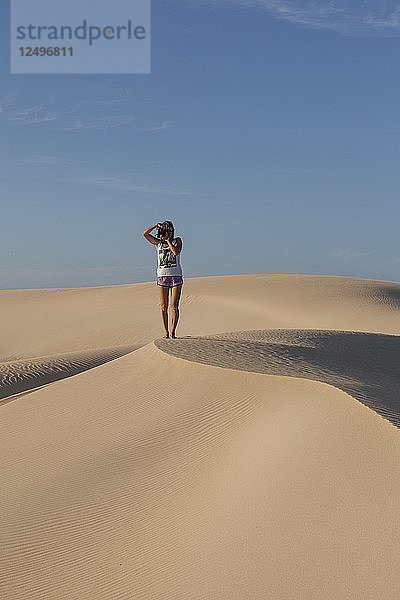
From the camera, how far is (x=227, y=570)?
150 inches

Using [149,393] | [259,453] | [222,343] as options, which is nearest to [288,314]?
[222,343]

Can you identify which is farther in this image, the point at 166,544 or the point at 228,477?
the point at 228,477

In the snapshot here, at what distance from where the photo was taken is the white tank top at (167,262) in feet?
30.4

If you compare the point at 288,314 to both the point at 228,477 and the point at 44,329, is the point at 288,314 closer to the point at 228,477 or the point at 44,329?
the point at 44,329

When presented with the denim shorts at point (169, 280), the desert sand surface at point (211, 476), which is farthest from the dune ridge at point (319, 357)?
the denim shorts at point (169, 280)

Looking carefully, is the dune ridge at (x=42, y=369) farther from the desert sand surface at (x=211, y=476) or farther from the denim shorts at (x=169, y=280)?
the denim shorts at (x=169, y=280)

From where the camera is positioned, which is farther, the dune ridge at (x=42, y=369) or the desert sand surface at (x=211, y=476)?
the dune ridge at (x=42, y=369)

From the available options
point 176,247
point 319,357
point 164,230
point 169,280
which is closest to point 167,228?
point 164,230

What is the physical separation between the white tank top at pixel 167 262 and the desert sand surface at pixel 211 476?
42.8 inches

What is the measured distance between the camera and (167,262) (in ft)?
30.5

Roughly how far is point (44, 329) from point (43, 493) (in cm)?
1766

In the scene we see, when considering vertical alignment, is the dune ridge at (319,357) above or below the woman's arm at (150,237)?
below

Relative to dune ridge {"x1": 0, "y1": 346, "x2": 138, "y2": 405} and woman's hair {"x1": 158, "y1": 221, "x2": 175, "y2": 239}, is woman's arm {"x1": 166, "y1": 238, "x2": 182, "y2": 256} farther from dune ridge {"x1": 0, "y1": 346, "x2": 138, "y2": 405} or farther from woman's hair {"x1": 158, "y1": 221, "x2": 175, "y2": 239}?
dune ridge {"x1": 0, "y1": 346, "x2": 138, "y2": 405}

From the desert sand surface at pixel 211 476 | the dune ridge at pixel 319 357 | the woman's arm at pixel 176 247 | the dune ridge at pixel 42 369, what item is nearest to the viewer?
the desert sand surface at pixel 211 476
